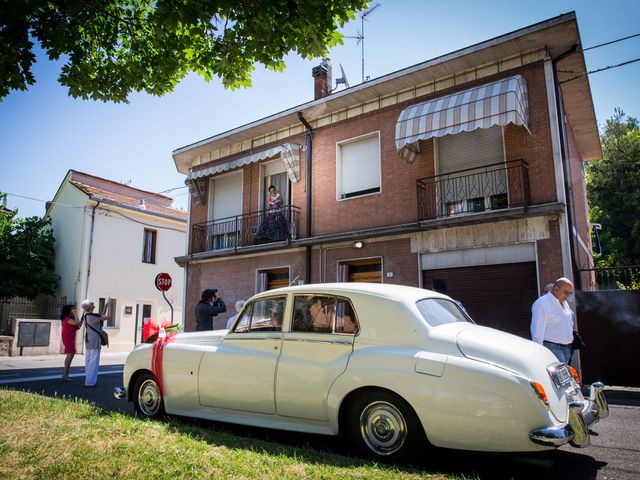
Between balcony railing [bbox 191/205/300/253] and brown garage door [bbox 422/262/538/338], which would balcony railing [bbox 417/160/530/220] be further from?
balcony railing [bbox 191/205/300/253]

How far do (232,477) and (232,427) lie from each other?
230 centimetres

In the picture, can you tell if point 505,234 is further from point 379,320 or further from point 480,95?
point 379,320

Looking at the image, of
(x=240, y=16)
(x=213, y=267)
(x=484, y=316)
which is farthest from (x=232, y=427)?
(x=213, y=267)

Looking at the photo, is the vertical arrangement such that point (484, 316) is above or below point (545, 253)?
below

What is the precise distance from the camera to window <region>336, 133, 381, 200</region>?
13.6 meters

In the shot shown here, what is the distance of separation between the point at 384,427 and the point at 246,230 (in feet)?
41.2

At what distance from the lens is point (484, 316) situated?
35.7 ft

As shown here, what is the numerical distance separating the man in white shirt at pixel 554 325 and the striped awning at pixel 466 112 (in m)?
4.88

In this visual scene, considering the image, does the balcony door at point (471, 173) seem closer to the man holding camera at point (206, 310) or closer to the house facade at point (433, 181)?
the house facade at point (433, 181)

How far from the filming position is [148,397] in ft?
19.9

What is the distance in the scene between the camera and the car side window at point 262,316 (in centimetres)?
525

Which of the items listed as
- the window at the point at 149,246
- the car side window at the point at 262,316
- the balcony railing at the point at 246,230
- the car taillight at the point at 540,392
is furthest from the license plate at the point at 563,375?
the window at the point at 149,246

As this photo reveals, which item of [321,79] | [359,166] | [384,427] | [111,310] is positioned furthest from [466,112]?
[111,310]

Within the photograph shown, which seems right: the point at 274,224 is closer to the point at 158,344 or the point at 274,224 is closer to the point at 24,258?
the point at 158,344
